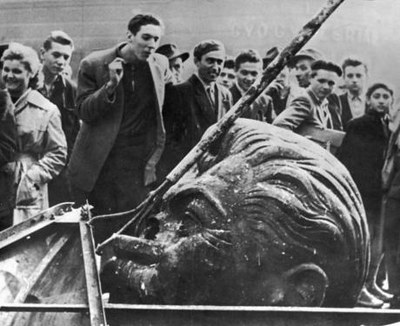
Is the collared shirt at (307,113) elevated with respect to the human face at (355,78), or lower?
lower

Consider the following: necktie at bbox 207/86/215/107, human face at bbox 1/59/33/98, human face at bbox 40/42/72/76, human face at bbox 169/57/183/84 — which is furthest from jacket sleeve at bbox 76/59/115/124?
necktie at bbox 207/86/215/107

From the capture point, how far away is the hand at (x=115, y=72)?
7.38 m

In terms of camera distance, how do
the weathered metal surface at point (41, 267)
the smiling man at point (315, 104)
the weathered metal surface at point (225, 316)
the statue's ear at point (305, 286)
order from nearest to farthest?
the weathered metal surface at point (225, 316), the weathered metal surface at point (41, 267), the statue's ear at point (305, 286), the smiling man at point (315, 104)

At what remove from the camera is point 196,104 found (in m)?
7.46

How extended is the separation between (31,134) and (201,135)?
5.29 feet

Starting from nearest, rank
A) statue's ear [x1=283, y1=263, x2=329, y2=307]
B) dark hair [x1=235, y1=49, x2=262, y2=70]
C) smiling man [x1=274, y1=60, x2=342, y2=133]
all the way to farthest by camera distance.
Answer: statue's ear [x1=283, y1=263, x2=329, y2=307] < dark hair [x1=235, y1=49, x2=262, y2=70] < smiling man [x1=274, y1=60, x2=342, y2=133]

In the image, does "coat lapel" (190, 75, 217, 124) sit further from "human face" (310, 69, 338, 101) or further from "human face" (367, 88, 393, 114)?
"human face" (367, 88, 393, 114)

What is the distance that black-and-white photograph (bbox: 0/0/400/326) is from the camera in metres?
7.06

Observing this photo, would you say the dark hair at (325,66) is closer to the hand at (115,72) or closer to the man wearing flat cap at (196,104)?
the man wearing flat cap at (196,104)

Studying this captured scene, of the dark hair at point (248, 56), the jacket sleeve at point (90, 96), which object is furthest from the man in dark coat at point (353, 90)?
the jacket sleeve at point (90, 96)

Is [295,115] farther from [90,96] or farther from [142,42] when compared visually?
A: [90,96]

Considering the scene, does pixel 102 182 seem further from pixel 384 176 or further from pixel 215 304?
pixel 384 176

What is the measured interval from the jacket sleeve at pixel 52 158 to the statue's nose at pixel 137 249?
907 millimetres

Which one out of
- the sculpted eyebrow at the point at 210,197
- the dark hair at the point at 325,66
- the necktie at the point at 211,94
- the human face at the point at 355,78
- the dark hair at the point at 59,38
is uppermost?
the dark hair at the point at 59,38
